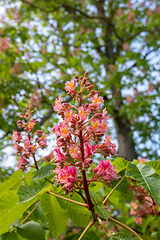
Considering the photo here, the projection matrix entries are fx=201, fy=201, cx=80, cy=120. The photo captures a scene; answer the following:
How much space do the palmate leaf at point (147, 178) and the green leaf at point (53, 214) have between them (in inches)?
17.3

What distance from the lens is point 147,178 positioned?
887mm

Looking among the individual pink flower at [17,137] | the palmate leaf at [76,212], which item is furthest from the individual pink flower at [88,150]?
the individual pink flower at [17,137]

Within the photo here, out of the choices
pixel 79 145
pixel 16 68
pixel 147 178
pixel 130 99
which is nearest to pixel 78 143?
pixel 79 145

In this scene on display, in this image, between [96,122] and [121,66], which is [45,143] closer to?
[96,122]

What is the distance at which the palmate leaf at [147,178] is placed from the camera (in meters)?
0.80

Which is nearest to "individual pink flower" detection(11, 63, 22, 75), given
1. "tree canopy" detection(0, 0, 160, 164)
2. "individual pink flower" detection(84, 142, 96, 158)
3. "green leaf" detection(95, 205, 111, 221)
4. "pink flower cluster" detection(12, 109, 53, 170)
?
"tree canopy" detection(0, 0, 160, 164)

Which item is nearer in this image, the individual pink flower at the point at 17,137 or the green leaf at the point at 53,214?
the green leaf at the point at 53,214

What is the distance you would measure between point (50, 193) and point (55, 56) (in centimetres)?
604

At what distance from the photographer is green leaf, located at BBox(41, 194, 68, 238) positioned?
3.51 ft

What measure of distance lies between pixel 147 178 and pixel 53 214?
54 cm

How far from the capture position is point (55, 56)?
6527 millimetres

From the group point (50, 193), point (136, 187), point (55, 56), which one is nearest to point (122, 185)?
point (136, 187)

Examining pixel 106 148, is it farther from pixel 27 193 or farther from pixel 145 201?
pixel 145 201

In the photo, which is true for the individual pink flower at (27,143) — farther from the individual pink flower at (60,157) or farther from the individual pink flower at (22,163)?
the individual pink flower at (60,157)
